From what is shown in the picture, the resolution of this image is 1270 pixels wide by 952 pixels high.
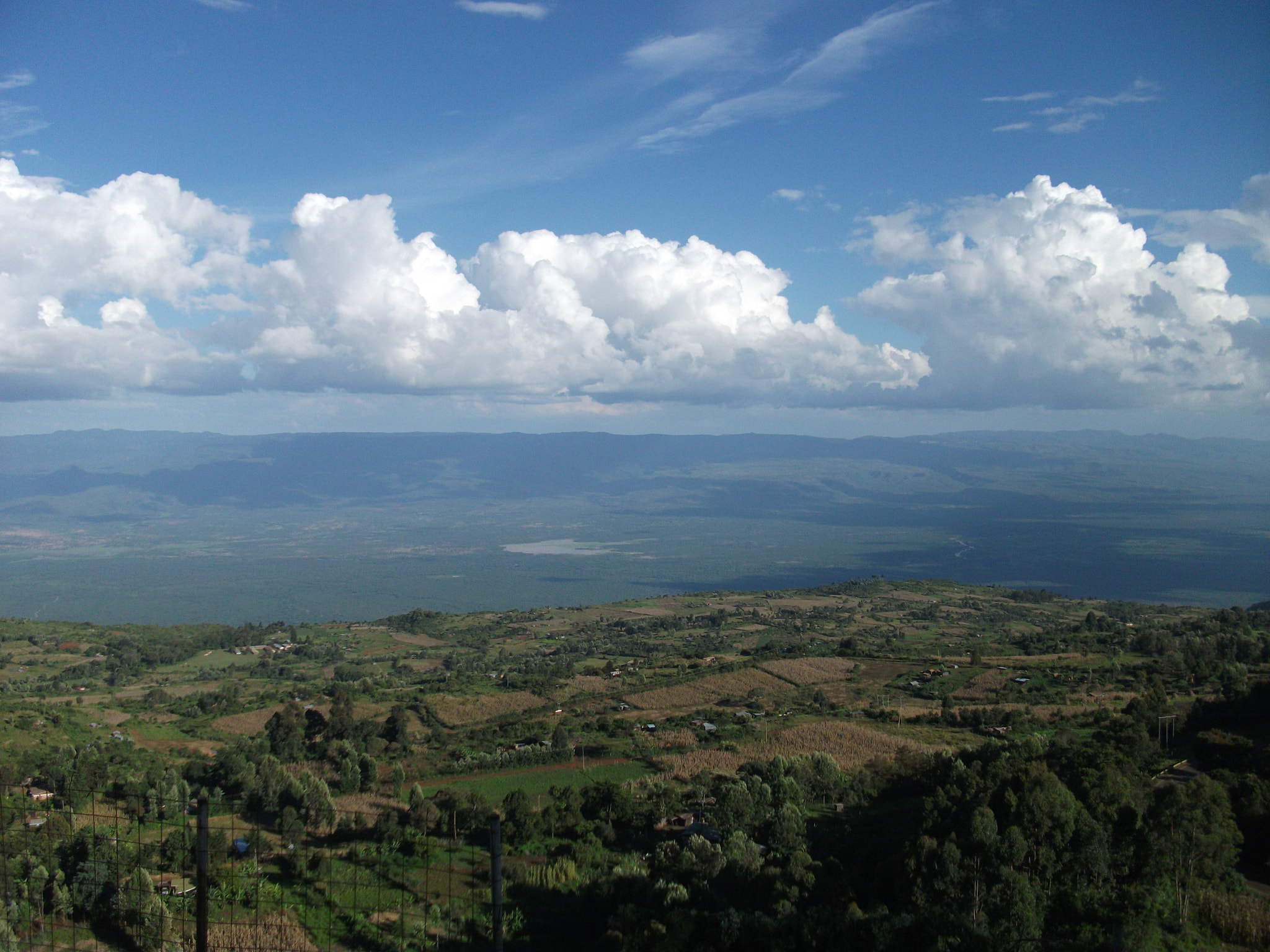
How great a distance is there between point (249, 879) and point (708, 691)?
23.7 metres

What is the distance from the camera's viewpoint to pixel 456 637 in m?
56.0

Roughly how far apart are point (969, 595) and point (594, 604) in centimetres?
3410

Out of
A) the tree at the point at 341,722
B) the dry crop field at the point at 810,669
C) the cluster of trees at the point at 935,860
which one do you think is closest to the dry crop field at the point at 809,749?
the cluster of trees at the point at 935,860

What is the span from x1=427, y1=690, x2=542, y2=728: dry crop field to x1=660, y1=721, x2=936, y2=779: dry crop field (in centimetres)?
1034

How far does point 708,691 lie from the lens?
35.7 meters

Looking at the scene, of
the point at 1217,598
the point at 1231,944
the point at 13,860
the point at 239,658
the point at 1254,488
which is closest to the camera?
the point at 1231,944

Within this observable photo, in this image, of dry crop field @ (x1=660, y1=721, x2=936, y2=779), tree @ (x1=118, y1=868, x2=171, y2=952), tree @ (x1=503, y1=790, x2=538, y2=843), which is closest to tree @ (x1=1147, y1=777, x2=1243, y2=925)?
dry crop field @ (x1=660, y1=721, x2=936, y2=779)

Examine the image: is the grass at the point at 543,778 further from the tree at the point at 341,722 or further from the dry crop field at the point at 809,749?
the tree at the point at 341,722

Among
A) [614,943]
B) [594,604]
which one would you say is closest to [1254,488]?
[594,604]

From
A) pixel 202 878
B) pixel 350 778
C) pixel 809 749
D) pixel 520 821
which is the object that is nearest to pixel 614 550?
pixel 809 749

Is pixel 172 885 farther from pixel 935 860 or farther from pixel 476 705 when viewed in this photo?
pixel 476 705

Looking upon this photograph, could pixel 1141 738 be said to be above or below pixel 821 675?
above

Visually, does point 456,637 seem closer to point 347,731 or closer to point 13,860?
point 347,731

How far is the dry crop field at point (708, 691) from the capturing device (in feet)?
111
